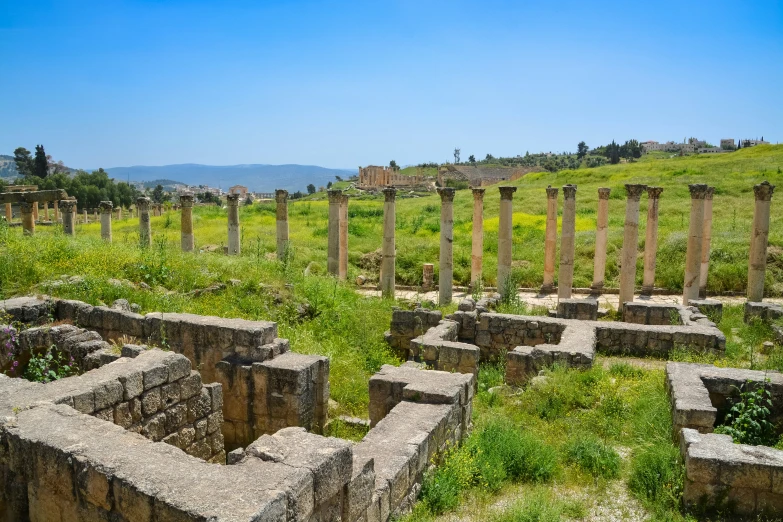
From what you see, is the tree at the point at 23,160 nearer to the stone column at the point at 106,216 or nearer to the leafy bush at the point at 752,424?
the stone column at the point at 106,216

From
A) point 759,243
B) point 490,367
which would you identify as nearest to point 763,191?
point 759,243

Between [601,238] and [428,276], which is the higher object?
[601,238]

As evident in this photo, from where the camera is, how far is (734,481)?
6199 millimetres

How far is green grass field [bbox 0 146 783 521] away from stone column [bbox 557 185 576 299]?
3.55m

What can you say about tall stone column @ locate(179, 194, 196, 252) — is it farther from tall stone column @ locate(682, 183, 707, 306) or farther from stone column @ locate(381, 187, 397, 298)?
tall stone column @ locate(682, 183, 707, 306)

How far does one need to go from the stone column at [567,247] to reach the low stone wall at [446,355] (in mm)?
9707

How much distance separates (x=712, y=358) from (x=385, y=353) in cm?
628

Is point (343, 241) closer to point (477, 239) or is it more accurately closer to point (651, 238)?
point (477, 239)

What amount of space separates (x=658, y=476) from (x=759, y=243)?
13384 mm

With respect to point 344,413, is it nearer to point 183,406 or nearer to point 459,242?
point 183,406

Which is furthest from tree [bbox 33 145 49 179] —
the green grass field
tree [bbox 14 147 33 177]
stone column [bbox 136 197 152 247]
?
stone column [bbox 136 197 152 247]

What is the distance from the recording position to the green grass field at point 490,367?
6.61 meters

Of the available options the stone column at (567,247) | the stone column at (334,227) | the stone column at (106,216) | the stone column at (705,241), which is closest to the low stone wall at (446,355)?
the stone column at (567,247)

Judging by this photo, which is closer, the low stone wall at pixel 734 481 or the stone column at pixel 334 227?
the low stone wall at pixel 734 481
